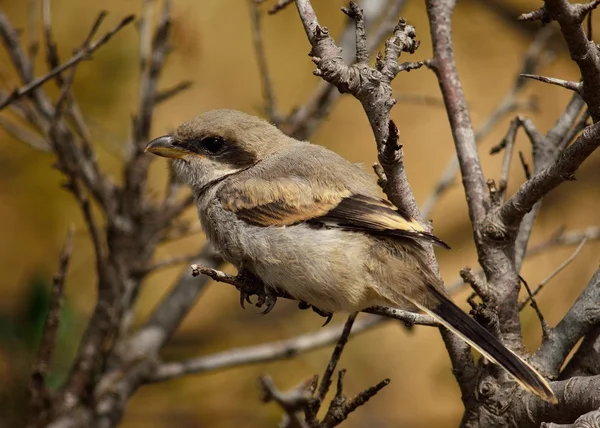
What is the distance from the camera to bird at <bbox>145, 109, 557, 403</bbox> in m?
2.96

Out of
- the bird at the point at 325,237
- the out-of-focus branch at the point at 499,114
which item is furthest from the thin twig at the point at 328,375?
the out-of-focus branch at the point at 499,114

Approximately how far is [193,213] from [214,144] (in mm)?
3243

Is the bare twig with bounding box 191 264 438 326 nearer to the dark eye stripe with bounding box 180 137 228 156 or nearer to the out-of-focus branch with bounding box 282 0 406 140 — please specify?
the dark eye stripe with bounding box 180 137 228 156

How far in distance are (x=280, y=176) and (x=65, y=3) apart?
389 centimetres

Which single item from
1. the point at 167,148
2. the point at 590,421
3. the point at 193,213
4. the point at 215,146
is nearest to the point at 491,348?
the point at 590,421

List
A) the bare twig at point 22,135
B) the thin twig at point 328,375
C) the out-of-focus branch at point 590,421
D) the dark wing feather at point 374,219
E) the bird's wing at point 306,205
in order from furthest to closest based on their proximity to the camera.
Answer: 1. the bare twig at point 22,135
2. the bird's wing at point 306,205
3. the dark wing feather at point 374,219
4. the thin twig at point 328,375
5. the out-of-focus branch at point 590,421

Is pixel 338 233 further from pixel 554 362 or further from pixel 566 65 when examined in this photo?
pixel 566 65

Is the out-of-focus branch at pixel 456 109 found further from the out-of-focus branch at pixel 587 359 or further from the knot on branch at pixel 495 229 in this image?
the out-of-focus branch at pixel 587 359

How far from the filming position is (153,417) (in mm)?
5809

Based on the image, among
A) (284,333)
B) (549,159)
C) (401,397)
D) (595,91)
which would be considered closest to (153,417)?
(284,333)

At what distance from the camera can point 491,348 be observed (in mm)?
2600

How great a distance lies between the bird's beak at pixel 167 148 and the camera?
3.82 meters

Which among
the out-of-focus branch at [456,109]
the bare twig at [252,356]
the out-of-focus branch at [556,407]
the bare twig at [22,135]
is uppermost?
the out-of-focus branch at [456,109]

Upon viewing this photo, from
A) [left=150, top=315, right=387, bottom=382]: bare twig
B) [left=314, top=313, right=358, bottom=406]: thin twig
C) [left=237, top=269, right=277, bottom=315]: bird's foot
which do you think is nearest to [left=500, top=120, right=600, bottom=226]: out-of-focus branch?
[left=314, top=313, right=358, bottom=406]: thin twig
